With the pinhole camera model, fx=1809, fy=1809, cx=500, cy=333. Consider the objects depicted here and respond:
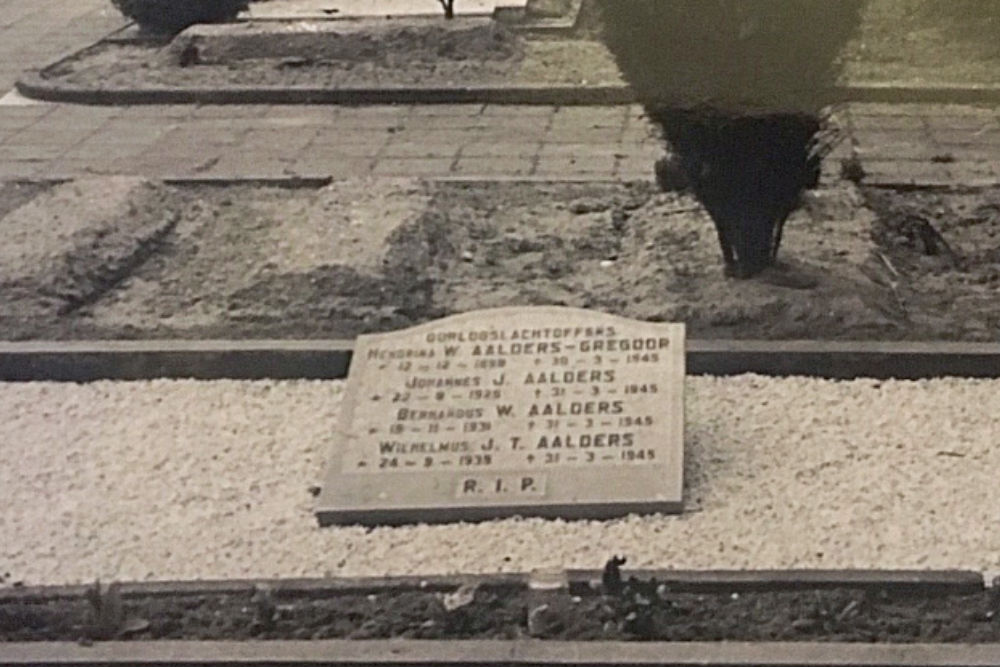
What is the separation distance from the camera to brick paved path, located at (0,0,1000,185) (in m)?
7.84

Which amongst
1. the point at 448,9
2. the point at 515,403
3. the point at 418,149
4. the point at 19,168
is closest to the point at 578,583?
the point at 515,403

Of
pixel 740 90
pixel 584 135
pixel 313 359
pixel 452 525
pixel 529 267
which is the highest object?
pixel 740 90

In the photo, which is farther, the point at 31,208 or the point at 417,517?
the point at 31,208

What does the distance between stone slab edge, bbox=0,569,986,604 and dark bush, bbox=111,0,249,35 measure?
778 cm

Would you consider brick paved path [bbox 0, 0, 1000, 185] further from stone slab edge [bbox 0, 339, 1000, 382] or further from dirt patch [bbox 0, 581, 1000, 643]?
dirt patch [bbox 0, 581, 1000, 643]

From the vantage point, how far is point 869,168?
7.63 meters

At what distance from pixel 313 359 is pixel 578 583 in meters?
1.74

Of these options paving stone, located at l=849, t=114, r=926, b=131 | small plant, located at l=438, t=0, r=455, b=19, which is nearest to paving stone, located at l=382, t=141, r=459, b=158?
paving stone, located at l=849, t=114, r=926, b=131

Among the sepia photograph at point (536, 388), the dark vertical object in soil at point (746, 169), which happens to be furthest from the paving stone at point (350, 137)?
the dark vertical object in soil at point (746, 169)

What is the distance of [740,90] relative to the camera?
5441mm

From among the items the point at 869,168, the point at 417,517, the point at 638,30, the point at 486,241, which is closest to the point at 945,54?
the point at 869,168

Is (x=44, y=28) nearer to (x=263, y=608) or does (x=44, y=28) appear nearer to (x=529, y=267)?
(x=529, y=267)

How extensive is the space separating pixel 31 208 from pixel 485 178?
6.03ft

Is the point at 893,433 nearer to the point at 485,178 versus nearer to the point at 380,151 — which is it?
the point at 485,178
